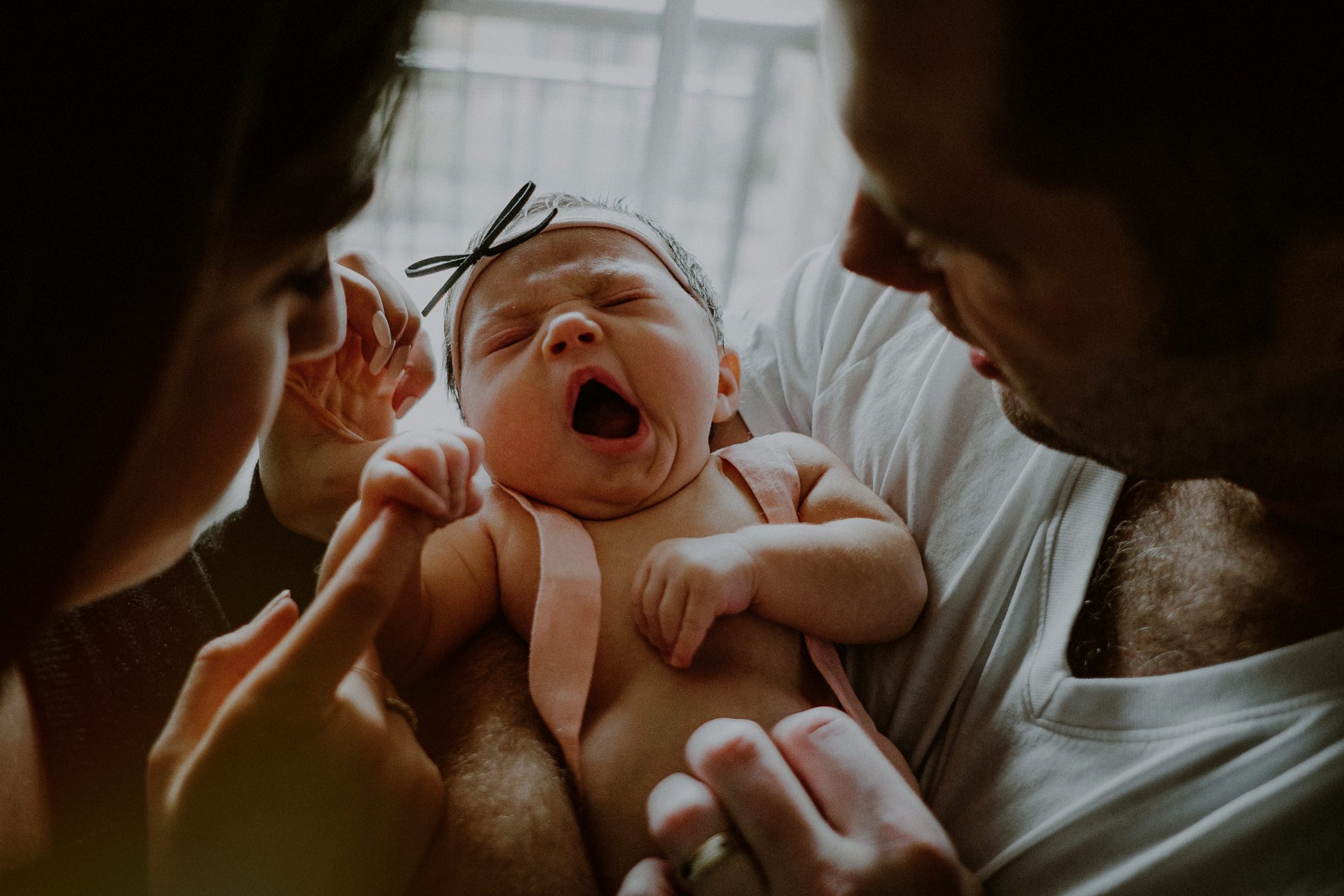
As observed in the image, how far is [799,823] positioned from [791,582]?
0.95ft

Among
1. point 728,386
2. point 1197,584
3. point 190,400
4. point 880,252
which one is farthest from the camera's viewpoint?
point 728,386

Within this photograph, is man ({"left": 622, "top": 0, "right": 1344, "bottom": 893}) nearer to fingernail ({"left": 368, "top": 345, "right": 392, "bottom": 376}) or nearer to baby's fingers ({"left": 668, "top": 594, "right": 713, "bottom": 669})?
baby's fingers ({"left": 668, "top": 594, "right": 713, "bottom": 669})

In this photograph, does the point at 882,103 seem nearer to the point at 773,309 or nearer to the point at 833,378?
the point at 833,378

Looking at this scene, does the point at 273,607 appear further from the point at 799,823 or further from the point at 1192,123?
the point at 1192,123

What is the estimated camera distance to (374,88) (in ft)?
1.63

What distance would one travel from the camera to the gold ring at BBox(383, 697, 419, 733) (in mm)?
773

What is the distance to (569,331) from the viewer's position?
1039 millimetres

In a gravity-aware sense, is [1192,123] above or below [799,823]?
above

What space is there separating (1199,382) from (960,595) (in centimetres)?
36

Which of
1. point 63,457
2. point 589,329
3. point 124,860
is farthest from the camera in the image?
point 589,329

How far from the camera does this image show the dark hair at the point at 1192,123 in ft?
1.76

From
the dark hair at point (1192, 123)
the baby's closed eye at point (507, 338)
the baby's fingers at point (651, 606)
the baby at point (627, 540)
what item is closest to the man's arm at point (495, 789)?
the baby at point (627, 540)

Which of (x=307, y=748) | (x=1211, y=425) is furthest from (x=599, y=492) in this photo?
(x=1211, y=425)

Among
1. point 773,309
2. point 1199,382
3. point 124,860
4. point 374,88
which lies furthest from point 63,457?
point 773,309
